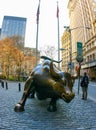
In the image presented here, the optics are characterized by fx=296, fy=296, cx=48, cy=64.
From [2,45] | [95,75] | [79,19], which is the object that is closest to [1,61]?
[2,45]

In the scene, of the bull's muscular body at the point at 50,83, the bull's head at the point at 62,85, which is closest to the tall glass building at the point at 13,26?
the bull's muscular body at the point at 50,83

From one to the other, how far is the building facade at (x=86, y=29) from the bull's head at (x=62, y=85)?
66.1 m

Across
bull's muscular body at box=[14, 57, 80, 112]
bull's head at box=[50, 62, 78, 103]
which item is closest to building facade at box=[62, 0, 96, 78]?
bull's muscular body at box=[14, 57, 80, 112]

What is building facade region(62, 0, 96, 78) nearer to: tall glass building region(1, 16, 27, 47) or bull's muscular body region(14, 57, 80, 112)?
tall glass building region(1, 16, 27, 47)

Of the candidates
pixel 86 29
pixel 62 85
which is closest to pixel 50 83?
pixel 62 85

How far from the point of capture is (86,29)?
112688 mm

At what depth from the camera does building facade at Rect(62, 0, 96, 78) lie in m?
92.6

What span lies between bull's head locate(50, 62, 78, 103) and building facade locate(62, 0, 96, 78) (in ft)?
217

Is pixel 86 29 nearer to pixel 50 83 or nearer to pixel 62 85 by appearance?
pixel 50 83

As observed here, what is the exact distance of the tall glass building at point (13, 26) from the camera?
161650mm

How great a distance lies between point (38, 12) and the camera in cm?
3016

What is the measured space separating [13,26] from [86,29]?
64893mm

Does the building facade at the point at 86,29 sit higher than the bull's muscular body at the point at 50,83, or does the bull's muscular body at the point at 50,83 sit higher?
the building facade at the point at 86,29

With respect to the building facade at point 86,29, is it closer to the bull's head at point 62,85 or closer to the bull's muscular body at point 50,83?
the bull's muscular body at point 50,83
